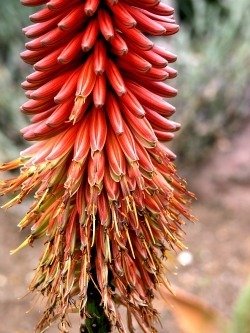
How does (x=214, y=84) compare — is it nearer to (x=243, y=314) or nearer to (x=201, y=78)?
(x=201, y=78)

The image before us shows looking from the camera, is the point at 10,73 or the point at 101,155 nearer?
the point at 101,155

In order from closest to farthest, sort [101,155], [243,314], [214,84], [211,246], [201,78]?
[101,155]
[243,314]
[211,246]
[201,78]
[214,84]

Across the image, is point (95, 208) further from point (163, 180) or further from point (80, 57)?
point (80, 57)

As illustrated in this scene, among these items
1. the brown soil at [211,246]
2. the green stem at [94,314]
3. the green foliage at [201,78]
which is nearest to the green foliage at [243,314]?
the green stem at [94,314]

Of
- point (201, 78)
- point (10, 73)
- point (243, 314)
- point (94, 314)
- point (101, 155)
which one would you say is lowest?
point (94, 314)

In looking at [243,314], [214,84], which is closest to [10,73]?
[214,84]

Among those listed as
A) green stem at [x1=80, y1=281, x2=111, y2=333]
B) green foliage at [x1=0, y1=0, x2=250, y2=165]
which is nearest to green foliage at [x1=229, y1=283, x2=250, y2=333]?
green stem at [x1=80, y1=281, x2=111, y2=333]
